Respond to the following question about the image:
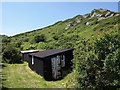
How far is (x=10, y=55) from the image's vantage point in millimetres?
57312

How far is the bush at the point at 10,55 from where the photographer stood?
5683cm

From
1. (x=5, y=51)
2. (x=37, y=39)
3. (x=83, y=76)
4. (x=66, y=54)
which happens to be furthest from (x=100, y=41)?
(x=37, y=39)

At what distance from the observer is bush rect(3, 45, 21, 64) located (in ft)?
186

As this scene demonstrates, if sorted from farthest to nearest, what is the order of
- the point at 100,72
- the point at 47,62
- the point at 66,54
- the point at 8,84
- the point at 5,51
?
the point at 5,51 < the point at 66,54 < the point at 47,62 < the point at 8,84 < the point at 100,72

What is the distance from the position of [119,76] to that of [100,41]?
3.49 meters

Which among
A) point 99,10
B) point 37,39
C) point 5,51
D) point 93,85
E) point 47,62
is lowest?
point 93,85

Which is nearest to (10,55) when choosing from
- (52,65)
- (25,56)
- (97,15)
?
(25,56)

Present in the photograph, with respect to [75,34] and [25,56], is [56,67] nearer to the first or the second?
[25,56]

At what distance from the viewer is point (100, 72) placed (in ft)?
72.4

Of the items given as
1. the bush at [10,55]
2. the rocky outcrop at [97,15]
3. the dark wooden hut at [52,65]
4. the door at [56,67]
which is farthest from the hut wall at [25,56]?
the rocky outcrop at [97,15]

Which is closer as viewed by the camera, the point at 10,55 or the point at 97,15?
the point at 10,55

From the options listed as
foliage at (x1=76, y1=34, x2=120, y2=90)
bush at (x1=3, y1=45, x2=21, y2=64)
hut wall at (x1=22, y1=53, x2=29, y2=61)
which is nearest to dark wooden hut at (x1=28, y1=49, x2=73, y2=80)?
foliage at (x1=76, y1=34, x2=120, y2=90)

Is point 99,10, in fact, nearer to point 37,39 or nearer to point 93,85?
point 37,39

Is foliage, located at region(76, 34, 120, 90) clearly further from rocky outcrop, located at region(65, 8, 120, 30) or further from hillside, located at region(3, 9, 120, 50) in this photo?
rocky outcrop, located at region(65, 8, 120, 30)
